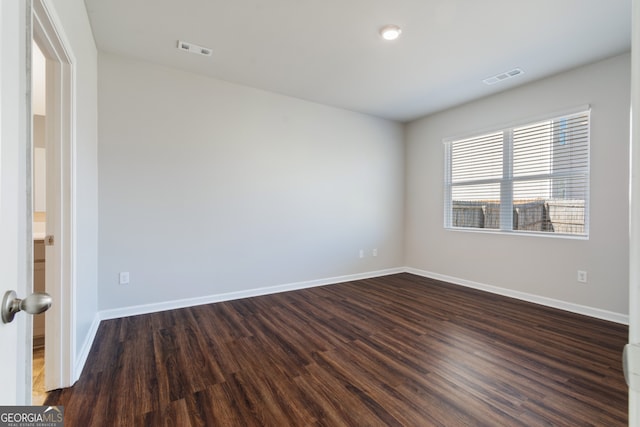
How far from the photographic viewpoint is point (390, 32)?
2492 mm

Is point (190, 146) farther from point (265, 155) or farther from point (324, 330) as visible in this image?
point (324, 330)

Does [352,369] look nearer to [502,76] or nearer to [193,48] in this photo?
[193,48]

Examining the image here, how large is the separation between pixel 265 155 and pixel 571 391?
3553mm

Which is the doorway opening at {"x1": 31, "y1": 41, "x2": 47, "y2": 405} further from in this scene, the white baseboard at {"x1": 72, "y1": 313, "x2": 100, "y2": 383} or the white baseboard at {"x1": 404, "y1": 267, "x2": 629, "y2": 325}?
the white baseboard at {"x1": 404, "y1": 267, "x2": 629, "y2": 325}

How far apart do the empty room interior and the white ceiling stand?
25mm

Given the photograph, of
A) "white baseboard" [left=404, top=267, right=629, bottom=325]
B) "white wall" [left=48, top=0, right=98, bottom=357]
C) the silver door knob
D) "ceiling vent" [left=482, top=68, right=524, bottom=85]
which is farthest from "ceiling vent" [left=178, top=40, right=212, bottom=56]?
"white baseboard" [left=404, top=267, right=629, bottom=325]

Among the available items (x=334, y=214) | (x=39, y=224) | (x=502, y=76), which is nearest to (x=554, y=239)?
(x=502, y=76)

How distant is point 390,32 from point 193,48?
186cm

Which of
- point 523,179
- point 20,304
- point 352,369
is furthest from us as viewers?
point 523,179

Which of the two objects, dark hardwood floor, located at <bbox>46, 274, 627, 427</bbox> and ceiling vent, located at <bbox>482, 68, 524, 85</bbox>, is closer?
dark hardwood floor, located at <bbox>46, 274, 627, 427</bbox>

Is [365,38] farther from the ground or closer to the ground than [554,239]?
farther from the ground

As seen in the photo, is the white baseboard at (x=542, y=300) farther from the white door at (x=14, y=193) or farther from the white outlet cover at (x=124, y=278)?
the white door at (x=14, y=193)

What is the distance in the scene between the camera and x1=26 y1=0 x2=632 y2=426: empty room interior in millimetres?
1793

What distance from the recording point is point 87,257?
226cm
